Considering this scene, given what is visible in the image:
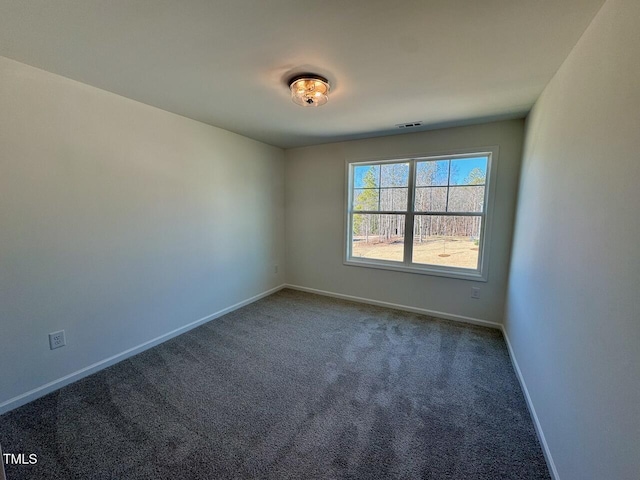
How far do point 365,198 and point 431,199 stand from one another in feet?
2.94

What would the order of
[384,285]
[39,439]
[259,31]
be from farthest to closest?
[384,285]
[39,439]
[259,31]

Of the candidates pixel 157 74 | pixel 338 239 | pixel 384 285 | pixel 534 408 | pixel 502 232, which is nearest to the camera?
pixel 534 408

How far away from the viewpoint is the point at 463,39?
1453 mm

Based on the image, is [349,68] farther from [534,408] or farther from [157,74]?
[534,408]

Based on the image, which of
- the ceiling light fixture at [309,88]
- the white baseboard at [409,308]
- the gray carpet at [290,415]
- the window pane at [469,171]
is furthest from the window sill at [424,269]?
the ceiling light fixture at [309,88]

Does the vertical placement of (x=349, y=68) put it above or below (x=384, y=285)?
above

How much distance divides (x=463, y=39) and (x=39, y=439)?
3.34m

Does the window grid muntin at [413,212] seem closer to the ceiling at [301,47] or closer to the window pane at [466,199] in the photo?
the window pane at [466,199]

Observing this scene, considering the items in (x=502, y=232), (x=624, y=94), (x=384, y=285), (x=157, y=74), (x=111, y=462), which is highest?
(x=157, y=74)

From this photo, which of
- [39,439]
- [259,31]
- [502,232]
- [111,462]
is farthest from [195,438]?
[502,232]

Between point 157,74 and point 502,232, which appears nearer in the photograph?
point 157,74

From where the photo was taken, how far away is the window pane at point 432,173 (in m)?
3.25

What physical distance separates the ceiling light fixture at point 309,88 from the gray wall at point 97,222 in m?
1.47

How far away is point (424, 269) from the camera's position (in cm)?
338
